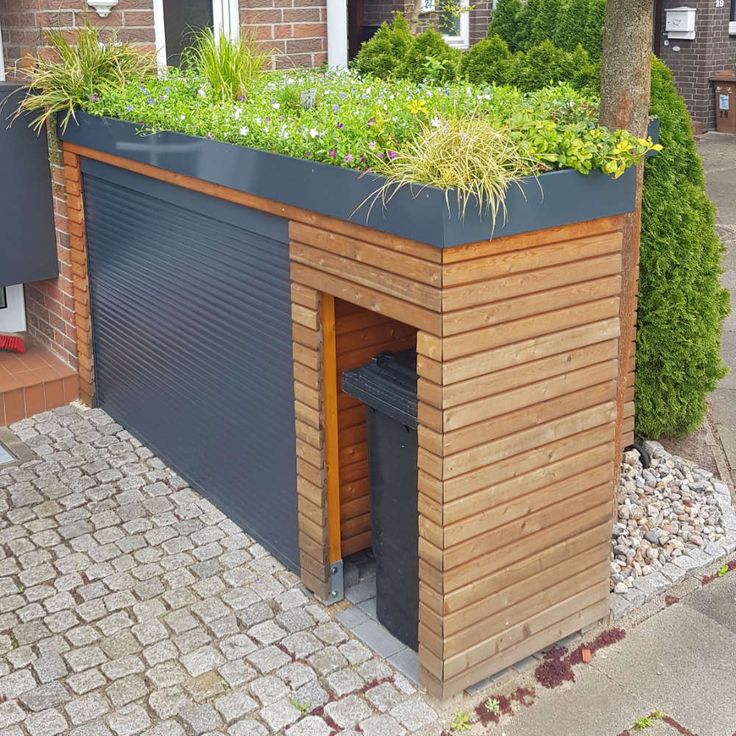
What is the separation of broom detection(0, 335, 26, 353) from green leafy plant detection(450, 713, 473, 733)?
16.0 feet

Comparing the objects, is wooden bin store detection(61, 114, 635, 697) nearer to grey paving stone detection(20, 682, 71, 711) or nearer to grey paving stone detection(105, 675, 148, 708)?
grey paving stone detection(105, 675, 148, 708)

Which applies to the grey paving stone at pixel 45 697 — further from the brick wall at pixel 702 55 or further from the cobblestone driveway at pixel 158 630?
the brick wall at pixel 702 55

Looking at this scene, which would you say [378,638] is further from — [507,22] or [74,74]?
[507,22]

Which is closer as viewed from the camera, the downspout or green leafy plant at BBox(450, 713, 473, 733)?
green leafy plant at BBox(450, 713, 473, 733)

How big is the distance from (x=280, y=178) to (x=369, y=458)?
51.4 inches

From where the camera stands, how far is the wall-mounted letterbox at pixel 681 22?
1779 centimetres

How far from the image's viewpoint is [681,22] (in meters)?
18.0

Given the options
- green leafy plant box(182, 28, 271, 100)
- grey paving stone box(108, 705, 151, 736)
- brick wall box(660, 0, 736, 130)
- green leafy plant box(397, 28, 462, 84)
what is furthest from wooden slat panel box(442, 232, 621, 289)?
brick wall box(660, 0, 736, 130)

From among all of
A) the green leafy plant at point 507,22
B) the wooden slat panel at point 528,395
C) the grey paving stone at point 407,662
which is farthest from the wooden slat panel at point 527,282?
the green leafy plant at point 507,22

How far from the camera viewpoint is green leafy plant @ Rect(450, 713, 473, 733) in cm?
426

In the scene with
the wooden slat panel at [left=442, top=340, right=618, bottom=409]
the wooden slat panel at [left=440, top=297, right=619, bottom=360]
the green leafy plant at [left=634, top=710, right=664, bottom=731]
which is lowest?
the green leafy plant at [left=634, top=710, right=664, bottom=731]

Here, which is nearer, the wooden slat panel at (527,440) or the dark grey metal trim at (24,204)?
the wooden slat panel at (527,440)

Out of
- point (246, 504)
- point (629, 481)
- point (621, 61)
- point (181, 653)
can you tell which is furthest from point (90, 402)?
point (621, 61)

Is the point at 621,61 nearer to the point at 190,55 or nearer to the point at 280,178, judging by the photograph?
the point at 280,178
